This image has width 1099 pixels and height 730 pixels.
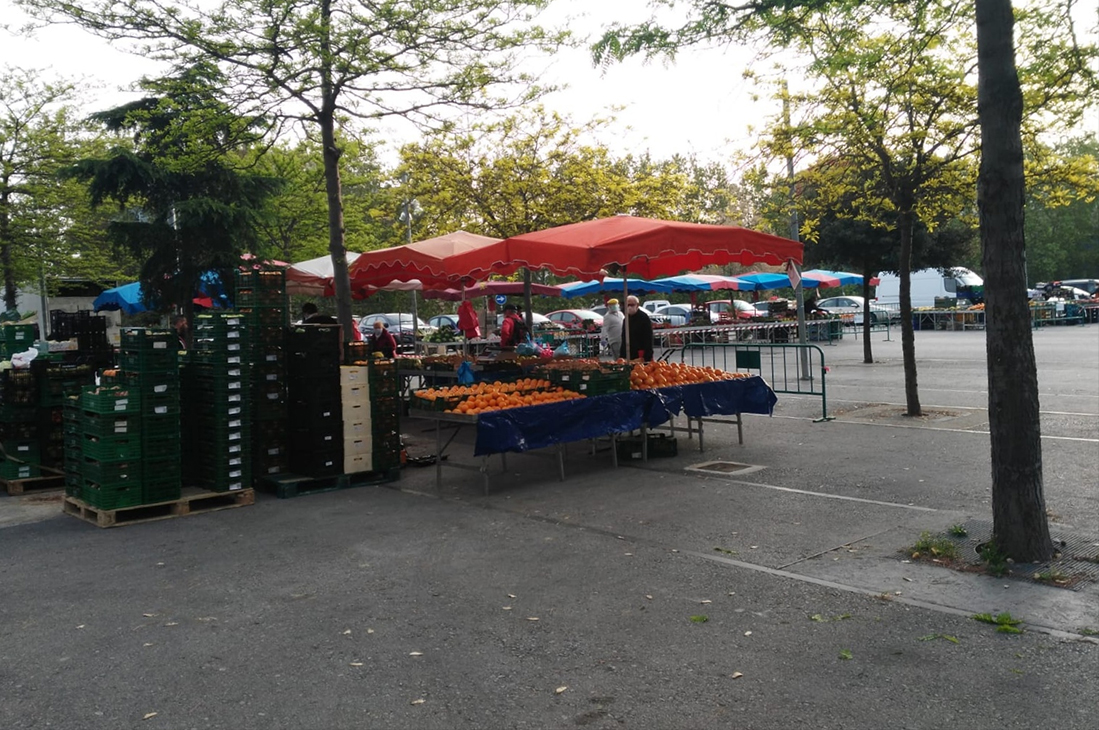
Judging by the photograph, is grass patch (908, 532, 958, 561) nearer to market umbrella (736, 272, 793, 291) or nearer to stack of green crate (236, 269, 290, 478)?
stack of green crate (236, 269, 290, 478)

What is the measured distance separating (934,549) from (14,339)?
10960 millimetres

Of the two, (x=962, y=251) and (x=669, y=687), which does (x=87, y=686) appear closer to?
(x=669, y=687)

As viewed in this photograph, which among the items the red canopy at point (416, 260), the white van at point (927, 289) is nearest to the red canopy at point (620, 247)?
the red canopy at point (416, 260)

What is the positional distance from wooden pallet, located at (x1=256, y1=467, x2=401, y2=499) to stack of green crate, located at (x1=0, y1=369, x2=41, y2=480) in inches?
124

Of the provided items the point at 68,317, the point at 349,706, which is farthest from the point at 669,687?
the point at 68,317

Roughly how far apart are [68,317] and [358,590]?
27.2 feet

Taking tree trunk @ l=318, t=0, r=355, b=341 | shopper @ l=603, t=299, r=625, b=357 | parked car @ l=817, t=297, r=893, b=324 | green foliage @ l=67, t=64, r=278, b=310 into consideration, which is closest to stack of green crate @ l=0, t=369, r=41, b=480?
tree trunk @ l=318, t=0, r=355, b=341

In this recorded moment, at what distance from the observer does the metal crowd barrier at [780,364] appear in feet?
45.4

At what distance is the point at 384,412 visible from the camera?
1020 cm

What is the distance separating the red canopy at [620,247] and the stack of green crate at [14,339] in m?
5.54

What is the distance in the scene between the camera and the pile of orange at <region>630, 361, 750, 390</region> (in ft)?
36.1

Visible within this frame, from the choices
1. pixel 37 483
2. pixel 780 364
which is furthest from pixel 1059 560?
pixel 780 364

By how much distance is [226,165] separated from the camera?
1900 cm

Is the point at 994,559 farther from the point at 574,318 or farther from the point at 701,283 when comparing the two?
the point at 574,318
